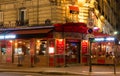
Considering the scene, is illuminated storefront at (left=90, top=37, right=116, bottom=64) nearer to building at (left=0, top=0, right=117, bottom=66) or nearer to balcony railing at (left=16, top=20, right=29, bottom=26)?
building at (left=0, top=0, right=117, bottom=66)

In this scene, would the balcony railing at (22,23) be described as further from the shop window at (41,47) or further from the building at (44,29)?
the shop window at (41,47)

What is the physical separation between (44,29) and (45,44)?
143 cm

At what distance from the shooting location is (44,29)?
3262cm

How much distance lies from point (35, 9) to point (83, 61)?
6482 mm

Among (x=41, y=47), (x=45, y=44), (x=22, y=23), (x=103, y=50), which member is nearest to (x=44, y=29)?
(x=45, y=44)

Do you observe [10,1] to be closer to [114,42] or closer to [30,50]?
[30,50]

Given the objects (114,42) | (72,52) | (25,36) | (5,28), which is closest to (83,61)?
(72,52)

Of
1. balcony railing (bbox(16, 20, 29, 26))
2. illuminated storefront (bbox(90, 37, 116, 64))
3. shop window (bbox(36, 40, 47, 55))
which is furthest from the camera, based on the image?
illuminated storefront (bbox(90, 37, 116, 64))

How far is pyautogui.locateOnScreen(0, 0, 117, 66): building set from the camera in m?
32.4

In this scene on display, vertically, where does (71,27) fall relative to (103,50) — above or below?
above

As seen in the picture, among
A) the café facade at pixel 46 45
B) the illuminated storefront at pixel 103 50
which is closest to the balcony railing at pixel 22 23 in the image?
the café facade at pixel 46 45

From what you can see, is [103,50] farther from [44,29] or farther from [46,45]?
[44,29]

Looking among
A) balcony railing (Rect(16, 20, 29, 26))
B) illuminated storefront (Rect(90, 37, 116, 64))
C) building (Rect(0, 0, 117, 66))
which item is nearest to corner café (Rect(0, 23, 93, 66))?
building (Rect(0, 0, 117, 66))

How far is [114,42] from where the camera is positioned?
35.8 meters
